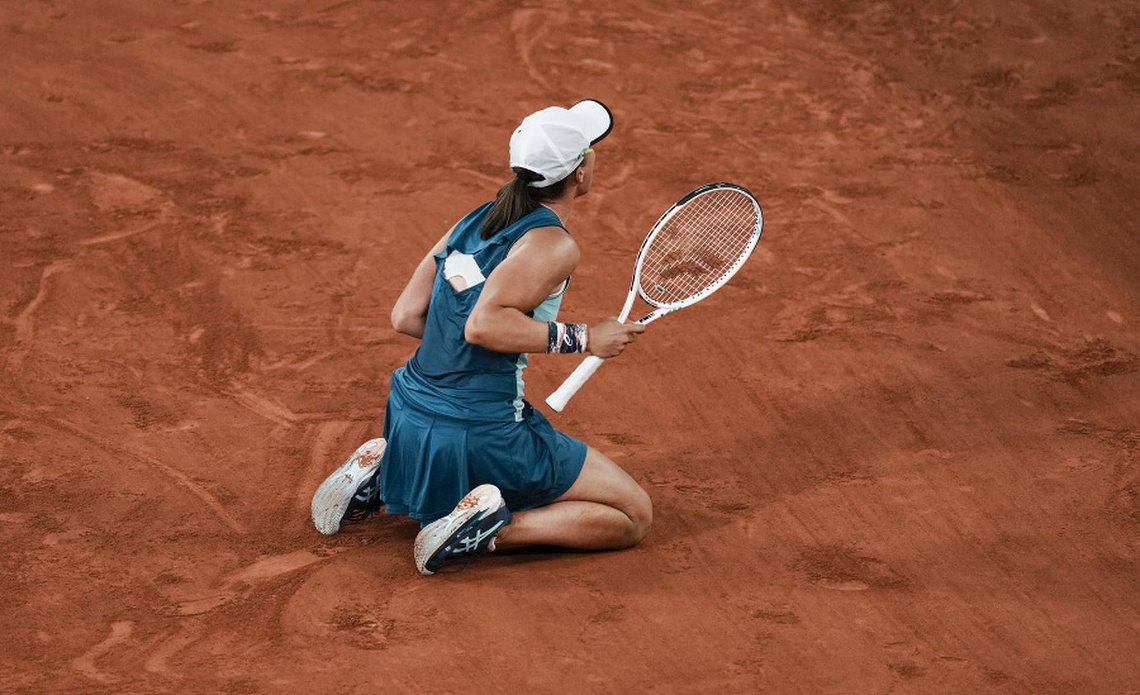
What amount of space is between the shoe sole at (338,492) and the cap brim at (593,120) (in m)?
1.21

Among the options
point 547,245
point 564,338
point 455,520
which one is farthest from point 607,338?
point 455,520

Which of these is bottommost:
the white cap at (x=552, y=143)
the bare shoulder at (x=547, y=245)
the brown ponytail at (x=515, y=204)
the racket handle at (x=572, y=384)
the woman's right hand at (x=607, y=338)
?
the racket handle at (x=572, y=384)

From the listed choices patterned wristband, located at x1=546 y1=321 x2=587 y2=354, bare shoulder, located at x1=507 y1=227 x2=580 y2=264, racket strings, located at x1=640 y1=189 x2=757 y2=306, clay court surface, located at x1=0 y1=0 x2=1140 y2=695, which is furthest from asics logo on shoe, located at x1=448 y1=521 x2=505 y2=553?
racket strings, located at x1=640 y1=189 x2=757 y2=306

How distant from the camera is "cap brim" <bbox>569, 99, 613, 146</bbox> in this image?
4.39 metres

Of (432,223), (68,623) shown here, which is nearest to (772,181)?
(432,223)

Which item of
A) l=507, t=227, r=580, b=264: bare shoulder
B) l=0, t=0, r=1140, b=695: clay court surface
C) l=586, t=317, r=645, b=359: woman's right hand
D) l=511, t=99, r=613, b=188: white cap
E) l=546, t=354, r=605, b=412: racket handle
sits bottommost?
l=0, t=0, r=1140, b=695: clay court surface

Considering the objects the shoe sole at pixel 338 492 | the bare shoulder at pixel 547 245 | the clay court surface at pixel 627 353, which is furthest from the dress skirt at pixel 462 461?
the bare shoulder at pixel 547 245

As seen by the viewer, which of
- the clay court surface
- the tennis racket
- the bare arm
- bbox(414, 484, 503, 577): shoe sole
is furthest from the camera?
the tennis racket

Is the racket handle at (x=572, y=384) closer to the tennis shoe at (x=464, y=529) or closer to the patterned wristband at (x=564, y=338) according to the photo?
the patterned wristband at (x=564, y=338)

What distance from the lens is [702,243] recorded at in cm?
543

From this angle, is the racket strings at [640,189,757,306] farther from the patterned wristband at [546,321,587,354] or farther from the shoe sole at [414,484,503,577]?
the shoe sole at [414,484,503,577]

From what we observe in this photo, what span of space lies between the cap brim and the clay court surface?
138cm

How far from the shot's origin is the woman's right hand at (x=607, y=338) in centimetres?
438

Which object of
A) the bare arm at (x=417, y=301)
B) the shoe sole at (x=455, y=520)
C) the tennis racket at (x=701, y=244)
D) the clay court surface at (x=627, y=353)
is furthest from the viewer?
the tennis racket at (x=701, y=244)
